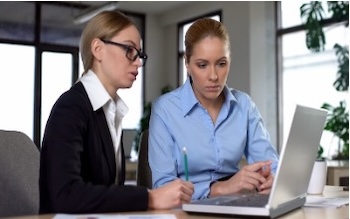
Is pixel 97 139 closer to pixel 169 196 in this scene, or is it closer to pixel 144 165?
pixel 169 196

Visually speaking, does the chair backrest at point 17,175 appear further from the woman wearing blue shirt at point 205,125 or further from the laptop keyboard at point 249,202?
the laptop keyboard at point 249,202


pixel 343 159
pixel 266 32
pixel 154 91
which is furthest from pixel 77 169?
pixel 154 91

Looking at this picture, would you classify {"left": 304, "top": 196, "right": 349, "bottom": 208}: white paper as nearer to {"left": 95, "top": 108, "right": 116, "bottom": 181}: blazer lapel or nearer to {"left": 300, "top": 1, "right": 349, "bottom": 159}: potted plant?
{"left": 95, "top": 108, "right": 116, "bottom": 181}: blazer lapel

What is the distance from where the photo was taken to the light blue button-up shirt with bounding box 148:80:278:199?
66.3 inches

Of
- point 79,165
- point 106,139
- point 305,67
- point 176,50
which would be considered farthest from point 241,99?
point 176,50

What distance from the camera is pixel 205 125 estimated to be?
1.75 metres

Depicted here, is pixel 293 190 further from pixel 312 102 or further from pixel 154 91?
pixel 154 91

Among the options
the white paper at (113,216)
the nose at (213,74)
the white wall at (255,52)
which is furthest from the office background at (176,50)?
the white paper at (113,216)

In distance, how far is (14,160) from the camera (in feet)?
5.40

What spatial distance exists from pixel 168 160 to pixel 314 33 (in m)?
3.68

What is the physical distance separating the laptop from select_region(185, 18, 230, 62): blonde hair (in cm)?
54

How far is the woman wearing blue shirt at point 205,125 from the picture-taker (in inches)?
66.2

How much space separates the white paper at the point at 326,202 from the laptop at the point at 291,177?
75 millimetres

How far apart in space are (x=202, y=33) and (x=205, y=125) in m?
0.33
